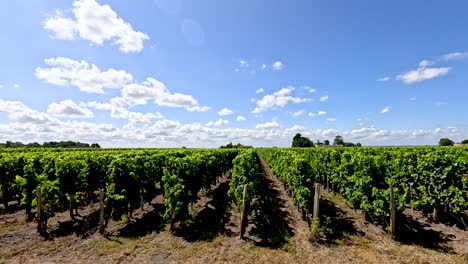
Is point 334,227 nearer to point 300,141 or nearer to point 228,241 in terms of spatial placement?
point 228,241

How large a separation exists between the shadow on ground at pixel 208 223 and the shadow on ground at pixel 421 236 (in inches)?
250

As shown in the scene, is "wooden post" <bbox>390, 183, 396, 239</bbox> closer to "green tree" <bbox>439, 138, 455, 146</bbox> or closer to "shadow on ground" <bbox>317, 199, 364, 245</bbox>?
"shadow on ground" <bbox>317, 199, 364, 245</bbox>

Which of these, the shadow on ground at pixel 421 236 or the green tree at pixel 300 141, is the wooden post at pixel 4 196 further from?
the green tree at pixel 300 141

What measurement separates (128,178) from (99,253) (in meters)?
3.80

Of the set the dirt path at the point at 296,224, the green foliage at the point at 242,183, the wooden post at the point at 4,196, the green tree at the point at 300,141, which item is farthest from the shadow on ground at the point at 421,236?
the green tree at the point at 300,141

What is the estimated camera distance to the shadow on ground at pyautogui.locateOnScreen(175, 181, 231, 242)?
9805 millimetres

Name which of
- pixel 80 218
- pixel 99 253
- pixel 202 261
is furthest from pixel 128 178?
pixel 202 261

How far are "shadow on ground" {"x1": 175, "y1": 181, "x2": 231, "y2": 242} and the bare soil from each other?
0.04 metres

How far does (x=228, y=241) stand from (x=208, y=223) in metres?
2.16

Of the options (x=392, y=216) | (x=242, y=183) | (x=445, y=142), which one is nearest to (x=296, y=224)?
(x=242, y=183)

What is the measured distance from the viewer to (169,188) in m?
10.9

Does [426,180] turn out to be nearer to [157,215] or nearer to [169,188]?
[169,188]

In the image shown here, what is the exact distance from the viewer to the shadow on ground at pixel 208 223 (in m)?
9.80

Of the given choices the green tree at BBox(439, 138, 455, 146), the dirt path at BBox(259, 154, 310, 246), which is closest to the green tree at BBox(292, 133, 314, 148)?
the green tree at BBox(439, 138, 455, 146)
